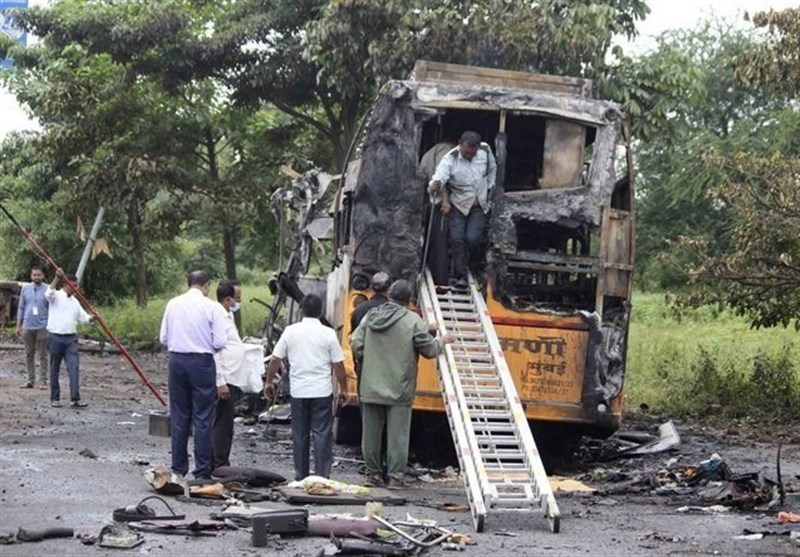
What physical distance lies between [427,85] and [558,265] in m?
2.03

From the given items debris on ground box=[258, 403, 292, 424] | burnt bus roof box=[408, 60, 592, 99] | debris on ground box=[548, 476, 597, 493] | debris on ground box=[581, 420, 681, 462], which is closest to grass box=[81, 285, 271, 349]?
debris on ground box=[258, 403, 292, 424]

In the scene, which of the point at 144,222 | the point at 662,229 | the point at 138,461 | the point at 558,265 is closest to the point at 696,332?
the point at 662,229

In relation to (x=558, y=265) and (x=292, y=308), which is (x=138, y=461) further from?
(x=292, y=308)

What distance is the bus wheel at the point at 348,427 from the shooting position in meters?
12.8

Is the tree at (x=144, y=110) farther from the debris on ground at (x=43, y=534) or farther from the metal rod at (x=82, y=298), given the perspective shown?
the debris on ground at (x=43, y=534)

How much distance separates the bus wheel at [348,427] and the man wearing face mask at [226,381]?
2.20 meters

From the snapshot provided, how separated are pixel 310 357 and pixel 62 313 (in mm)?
6715

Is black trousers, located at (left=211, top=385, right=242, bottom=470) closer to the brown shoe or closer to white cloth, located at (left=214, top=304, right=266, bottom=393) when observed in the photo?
white cloth, located at (left=214, top=304, right=266, bottom=393)

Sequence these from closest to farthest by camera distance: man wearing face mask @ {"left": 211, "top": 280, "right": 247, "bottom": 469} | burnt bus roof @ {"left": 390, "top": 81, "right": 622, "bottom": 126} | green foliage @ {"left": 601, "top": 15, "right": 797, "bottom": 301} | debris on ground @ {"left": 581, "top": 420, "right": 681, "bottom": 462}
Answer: man wearing face mask @ {"left": 211, "top": 280, "right": 247, "bottom": 469} < burnt bus roof @ {"left": 390, "top": 81, "right": 622, "bottom": 126} < debris on ground @ {"left": 581, "top": 420, "right": 681, "bottom": 462} < green foliage @ {"left": 601, "top": 15, "right": 797, "bottom": 301}

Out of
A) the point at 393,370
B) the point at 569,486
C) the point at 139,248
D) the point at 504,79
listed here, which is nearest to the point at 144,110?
the point at 139,248

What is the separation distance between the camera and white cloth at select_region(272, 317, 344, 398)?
10258 millimetres

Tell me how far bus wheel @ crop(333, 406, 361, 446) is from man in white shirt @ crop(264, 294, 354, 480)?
2.29 meters

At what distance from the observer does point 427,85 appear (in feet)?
40.1

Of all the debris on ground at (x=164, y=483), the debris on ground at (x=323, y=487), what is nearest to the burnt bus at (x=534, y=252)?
the debris on ground at (x=323, y=487)
